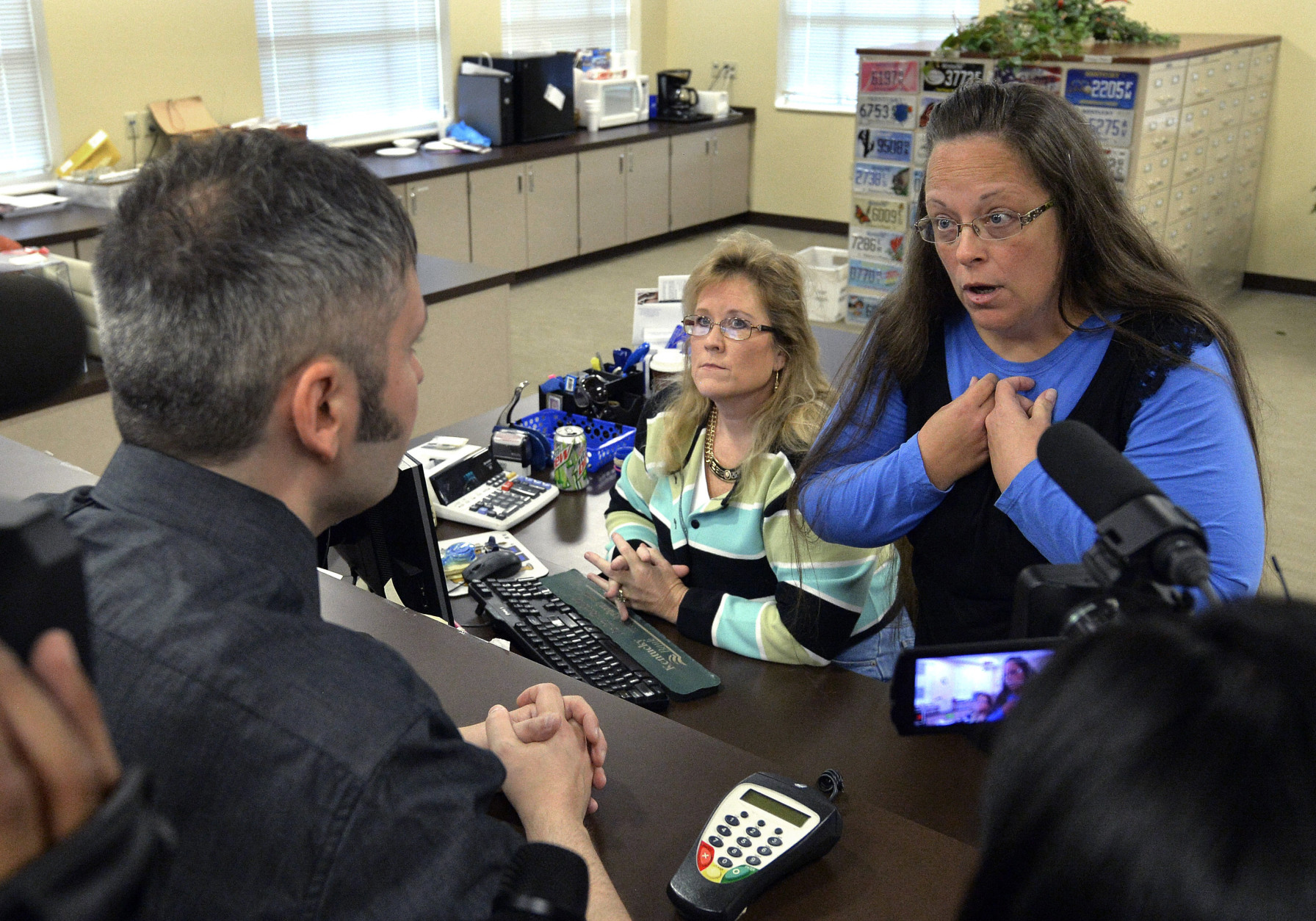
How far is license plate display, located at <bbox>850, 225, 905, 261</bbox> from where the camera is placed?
5500 mm

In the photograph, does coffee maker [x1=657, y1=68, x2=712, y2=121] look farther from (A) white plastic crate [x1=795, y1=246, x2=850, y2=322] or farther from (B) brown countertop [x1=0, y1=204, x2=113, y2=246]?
(B) brown countertop [x1=0, y1=204, x2=113, y2=246]

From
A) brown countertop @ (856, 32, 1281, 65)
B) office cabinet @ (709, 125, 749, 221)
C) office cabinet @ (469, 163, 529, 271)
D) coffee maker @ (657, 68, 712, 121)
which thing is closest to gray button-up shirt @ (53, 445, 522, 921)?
brown countertop @ (856, 32, 1281, 65)

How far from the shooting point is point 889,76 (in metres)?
5.28

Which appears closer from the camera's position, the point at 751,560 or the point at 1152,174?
the point at 751,560

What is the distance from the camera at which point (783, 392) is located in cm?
208

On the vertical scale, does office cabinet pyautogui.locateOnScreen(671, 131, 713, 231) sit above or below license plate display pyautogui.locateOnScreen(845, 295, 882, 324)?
above

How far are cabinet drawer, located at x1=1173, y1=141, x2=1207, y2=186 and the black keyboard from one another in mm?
4633

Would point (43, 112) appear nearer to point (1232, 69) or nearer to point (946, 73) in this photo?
point (946, 73)

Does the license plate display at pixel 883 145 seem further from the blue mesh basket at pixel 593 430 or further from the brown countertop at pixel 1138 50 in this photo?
the blue mesh basket at pixel 593 430

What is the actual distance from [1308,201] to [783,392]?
5.80 meters

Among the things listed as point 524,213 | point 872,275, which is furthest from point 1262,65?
point 524,213

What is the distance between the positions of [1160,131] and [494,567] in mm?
4310

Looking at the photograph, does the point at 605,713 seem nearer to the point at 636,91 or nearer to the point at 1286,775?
the point at 1286,775

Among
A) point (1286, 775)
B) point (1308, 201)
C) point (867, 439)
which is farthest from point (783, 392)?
point (1308, 201)
